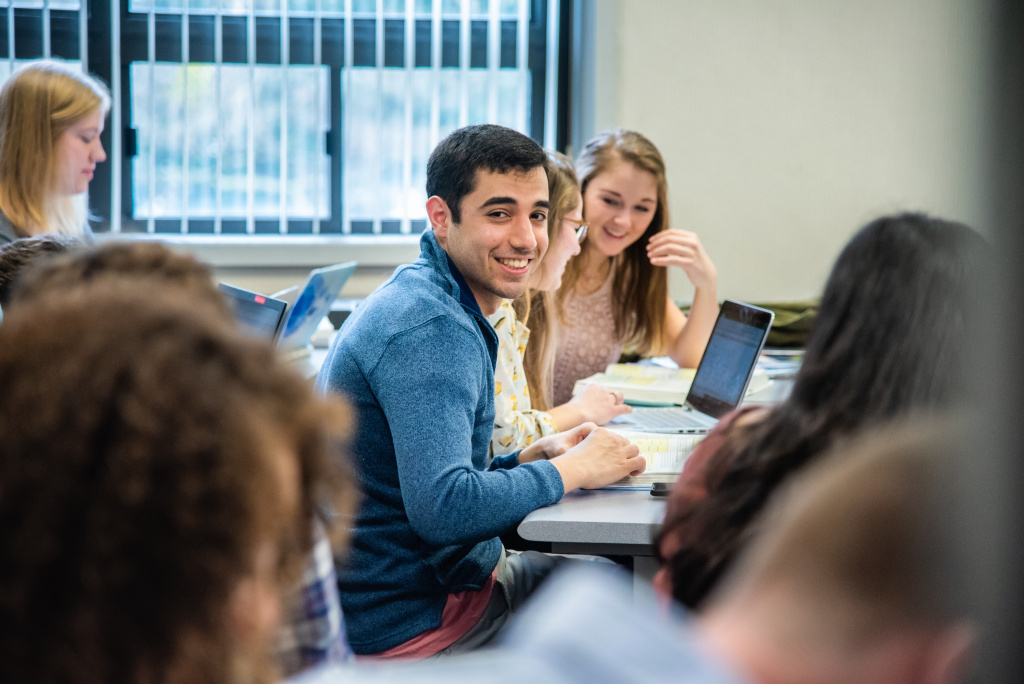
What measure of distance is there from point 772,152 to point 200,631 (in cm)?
362

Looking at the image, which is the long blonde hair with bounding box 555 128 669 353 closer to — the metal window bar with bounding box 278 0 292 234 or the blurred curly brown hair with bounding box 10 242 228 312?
the metal window bar with bounding box 278 0 292 234

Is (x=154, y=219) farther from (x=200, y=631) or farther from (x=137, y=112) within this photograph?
(x=200, y=631)

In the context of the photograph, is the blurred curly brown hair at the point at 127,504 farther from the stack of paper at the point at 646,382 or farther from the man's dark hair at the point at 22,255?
the stack of paper at the point at 646,382

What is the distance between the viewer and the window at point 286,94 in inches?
138

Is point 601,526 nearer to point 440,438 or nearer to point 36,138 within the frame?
point 440,438

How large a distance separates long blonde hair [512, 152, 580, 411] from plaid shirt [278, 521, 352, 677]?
4.46ft

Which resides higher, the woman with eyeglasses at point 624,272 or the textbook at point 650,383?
the woman with eyeglasses at point 624,272

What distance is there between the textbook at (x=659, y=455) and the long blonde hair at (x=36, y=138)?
1.76m

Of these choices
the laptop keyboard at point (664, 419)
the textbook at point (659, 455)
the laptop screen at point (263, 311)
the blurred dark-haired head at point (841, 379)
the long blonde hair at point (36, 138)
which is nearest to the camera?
the blurred dark-haired head at point (841, 379)

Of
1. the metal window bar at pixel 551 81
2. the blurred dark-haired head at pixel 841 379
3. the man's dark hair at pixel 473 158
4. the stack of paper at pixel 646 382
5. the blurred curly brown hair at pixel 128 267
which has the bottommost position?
the stack of paper at pixel 646 382

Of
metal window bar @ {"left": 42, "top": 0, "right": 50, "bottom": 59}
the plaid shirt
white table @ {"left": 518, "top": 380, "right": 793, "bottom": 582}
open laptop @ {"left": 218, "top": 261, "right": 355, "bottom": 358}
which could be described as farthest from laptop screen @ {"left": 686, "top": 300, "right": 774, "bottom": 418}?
metal window bar @ {"left": 42, "top": 0, "right": 50, "bottom": 59}

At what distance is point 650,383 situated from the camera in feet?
7.55

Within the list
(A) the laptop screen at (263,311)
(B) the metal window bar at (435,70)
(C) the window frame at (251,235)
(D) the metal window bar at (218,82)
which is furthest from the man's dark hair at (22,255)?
(B) the metal window bar at (435,70)

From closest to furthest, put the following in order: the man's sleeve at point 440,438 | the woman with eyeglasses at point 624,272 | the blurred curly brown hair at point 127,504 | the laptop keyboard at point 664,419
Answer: the blurred curly brown hair at point 127,504
the man's sleeve at point 440,438
the laptop keyboard at point 664,419
the woman with eyeglasses at point 624,272
